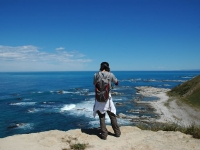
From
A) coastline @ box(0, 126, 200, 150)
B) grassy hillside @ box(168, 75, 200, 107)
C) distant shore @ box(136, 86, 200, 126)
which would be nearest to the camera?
coastline @ box(0, 126, 200, 150)

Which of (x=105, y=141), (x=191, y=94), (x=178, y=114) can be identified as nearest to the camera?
(x=105, y=141)

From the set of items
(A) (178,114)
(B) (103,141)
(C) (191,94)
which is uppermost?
(B) (103,141)

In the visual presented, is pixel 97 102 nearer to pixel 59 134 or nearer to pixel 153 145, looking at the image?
pixel 59 134

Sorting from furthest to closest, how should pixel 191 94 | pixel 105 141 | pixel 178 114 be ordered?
pixel 191 94 → pixel 178 114 → pixel 105 141

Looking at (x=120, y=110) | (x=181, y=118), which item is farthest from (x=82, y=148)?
(x=120, y=110)

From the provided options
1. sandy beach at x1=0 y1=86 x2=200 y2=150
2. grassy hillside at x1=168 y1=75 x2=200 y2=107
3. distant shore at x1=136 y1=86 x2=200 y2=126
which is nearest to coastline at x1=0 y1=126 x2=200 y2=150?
sandy beach at x1=0 y1=86 x2=200 y2=150

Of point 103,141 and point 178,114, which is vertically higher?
point 103,141

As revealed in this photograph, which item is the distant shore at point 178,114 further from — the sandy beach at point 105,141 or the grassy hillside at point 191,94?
the sandy beach at point 105,141

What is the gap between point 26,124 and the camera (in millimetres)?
32750

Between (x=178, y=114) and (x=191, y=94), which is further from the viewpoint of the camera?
(x=191, y=94)

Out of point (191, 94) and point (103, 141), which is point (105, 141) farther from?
point (191, 94)

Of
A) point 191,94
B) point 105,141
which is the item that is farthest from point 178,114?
point 105,141

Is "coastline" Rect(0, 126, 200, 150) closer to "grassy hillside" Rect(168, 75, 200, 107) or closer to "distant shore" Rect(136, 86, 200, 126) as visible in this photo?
"distant shore" Rect(136, 86, 200, 126)

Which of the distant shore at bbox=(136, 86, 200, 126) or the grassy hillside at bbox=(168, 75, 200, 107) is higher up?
the grassy hillside at bbox=(168, 75, 200, 107)
